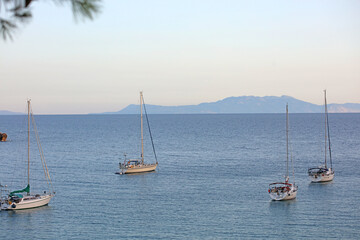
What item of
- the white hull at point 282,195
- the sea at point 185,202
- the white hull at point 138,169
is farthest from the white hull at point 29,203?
the white hull at point 282,195

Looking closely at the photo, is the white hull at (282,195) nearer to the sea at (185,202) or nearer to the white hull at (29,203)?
the sea at (185,202)

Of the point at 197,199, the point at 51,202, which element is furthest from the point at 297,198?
the point at 51,202

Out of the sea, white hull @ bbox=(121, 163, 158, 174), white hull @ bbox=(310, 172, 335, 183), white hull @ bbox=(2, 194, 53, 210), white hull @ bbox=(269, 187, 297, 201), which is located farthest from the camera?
white hull @ bbox=(121, 163, 158, 174)

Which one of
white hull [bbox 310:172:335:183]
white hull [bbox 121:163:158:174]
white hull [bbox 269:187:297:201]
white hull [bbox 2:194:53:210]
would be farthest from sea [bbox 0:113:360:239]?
white hull [bbox 121:163:158:174]

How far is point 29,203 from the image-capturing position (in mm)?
53312

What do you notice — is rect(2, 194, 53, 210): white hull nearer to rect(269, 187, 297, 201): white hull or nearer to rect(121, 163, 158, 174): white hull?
rect(121, 163, 158, 174): white hull

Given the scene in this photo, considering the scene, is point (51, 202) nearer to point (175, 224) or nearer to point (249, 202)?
point (175, 224)

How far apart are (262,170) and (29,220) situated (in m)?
44.0

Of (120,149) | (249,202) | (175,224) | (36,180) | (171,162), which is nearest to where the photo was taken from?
(175,224)

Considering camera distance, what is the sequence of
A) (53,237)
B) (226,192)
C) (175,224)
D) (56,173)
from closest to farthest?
(53,237) → (175,224) → (226,192) → (56,173)

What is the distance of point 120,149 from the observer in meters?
124

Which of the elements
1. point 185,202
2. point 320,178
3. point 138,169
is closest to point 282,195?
point 185,202

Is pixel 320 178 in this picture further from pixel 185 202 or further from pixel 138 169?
pixel 138 169

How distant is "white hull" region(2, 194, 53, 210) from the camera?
2057 inches
